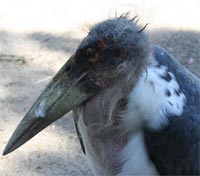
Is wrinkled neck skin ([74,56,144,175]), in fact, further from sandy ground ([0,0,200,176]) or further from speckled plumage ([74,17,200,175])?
sandy ground ([0,0,200,176])

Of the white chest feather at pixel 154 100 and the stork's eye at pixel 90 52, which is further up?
the stork's eye at pixel 90 52

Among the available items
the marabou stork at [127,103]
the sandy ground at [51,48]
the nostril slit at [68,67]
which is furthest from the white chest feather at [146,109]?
the sandy ground at [51,48]

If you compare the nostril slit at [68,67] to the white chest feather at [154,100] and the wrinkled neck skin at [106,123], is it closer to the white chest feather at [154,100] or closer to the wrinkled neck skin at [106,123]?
the wrinkled neck skin at [106,123]

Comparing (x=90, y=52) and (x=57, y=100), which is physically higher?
(x=90, y=52)

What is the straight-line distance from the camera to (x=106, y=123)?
234 cm

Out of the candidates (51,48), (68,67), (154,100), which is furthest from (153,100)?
(51,48)

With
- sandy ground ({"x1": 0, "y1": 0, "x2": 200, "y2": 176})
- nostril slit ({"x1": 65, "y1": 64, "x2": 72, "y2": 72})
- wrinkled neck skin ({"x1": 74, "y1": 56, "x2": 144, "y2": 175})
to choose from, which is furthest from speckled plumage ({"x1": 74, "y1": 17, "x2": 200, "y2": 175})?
sandy ground ({"x1": 0, "y1": 0, "x2": 200, "y2": 176})

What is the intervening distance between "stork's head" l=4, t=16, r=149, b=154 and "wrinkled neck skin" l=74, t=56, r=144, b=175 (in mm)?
19

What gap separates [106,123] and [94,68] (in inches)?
9.7

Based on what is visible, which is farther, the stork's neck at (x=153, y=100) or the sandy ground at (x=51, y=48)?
the sandy ground at (x=51, y=48)

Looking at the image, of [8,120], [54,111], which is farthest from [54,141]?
Answer: [54,111]

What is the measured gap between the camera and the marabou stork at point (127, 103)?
2.21 metres

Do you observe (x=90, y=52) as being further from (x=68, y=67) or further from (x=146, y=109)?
(x=146, y=109)

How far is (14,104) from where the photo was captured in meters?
4.08
